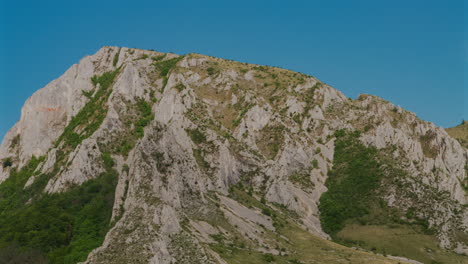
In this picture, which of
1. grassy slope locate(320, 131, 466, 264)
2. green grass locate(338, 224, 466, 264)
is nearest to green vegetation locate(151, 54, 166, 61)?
grassy slope locate(320, 131, 466, 264)

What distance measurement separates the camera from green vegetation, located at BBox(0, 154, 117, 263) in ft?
288

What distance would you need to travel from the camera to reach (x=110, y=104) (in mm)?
140375

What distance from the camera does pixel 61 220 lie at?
98.8 metres

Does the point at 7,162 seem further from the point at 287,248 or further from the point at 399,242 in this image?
the point at 399,242

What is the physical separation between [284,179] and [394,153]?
42.0m

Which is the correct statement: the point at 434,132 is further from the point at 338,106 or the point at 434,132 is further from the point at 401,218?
the point at 401,218

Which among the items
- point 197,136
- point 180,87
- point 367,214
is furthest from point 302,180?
point 180,87

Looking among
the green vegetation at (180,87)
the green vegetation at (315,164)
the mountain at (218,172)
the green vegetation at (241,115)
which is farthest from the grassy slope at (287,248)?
the green vegetation at (180,87)

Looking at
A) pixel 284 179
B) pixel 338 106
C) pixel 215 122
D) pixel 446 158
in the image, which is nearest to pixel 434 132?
pixel 446 158

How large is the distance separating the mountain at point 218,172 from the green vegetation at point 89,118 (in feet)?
2.34

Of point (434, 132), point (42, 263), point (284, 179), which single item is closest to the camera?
point (42, 263)

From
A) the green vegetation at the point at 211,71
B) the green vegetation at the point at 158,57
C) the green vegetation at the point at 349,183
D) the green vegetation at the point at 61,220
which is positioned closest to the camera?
the green vegetation at the point at 61,220

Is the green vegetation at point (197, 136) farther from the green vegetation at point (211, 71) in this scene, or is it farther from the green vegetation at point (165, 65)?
the green vegetation at point (165, 65)

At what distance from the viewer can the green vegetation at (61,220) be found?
87688 mm
